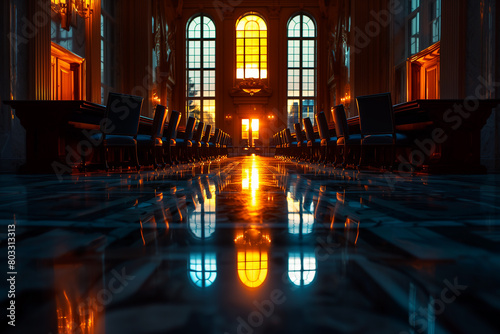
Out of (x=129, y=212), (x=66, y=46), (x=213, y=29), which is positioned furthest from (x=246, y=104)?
(x=129, y=212)

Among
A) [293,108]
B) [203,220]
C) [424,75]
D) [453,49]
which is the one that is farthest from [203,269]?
[293,108]

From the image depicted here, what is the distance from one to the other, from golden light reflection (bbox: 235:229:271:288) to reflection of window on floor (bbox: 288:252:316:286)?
0.05m

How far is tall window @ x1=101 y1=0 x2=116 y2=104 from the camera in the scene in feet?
35.0

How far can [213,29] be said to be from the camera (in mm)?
18859

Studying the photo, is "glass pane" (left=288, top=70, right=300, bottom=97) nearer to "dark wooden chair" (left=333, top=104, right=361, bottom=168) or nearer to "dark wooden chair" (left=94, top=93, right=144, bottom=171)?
"dark wooden chair" (left=333, top=104, right=361, bottom=168)

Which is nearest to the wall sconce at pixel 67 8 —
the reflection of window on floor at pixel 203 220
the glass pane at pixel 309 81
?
the reflection of window on floor at pixel 203 220

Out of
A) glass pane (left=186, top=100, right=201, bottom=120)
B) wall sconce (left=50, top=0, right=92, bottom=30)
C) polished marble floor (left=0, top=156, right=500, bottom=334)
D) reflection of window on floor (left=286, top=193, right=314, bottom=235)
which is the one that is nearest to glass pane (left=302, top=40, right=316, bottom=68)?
glass pane (left=186, top=100, right=201, bottom=120)

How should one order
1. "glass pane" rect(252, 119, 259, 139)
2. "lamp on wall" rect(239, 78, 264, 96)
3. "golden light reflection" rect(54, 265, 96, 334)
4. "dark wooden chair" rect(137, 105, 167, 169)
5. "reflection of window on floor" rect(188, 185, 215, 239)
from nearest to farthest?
"golden light reflection" rect(54, 265, 96, 334) → "reflection of window on floor" rect(188, 185, 215, 239) → "dark wooden chair" rect(137, 105, 167, 169) → "lamp on wall" rect(239, 78, 264, 96) → "glass pane" rect(252, 119, 259, 139)

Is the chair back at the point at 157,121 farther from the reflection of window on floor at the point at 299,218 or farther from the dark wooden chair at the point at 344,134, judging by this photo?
the reflection of window on floor at the point at 299,218

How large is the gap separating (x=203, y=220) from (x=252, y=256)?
19.5 inches

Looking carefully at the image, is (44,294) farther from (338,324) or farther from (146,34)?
(146,34)

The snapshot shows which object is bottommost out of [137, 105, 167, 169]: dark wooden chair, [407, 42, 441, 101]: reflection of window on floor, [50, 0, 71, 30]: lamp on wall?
[137, 105, 167, 169]: dark wooden chair

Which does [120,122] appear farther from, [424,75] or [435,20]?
[424,75]

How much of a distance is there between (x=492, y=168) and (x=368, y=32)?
7.71 meters
